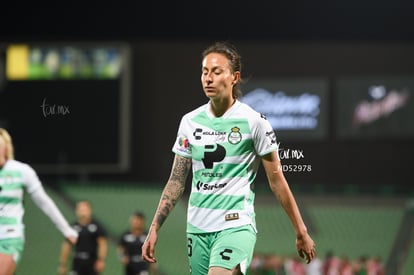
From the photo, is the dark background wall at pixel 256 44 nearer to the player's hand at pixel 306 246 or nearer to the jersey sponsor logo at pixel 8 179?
the jersey sponsor logo at pixel 8 179

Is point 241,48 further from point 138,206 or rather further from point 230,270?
point 230,270

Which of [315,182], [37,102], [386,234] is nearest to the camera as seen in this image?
[37,102]

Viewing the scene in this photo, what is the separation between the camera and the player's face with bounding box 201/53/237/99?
218 inches

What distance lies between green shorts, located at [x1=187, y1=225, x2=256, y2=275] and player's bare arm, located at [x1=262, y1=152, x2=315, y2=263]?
0.81 feet

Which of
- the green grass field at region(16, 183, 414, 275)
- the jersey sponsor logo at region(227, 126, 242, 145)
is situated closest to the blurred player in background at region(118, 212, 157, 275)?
the green grass field at region(16, 183, 414, 275)

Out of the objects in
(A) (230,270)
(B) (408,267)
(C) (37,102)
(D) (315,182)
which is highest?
(C) (37,102)

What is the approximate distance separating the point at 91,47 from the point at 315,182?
376 cm

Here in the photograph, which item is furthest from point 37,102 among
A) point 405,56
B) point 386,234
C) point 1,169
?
point 405,56

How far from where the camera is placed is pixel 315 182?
523 inches

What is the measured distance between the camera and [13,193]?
276 inches

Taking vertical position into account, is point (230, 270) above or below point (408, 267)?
above

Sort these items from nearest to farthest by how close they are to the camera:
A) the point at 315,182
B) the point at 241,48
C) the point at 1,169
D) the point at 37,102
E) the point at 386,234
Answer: the point at 1,169
the point at 37,102
the point at 386,234
the point at 315,182
the point at 241,48

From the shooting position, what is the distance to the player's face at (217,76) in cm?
553

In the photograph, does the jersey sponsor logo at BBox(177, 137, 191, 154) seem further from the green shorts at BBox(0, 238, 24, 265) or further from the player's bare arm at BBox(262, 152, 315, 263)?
the green shorts at BBox(0, 238, 24, 265)
